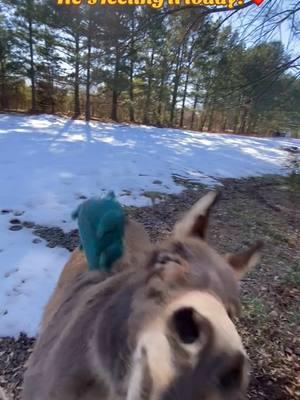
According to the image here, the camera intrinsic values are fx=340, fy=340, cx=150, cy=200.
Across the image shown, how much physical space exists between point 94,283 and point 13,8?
58.6ft

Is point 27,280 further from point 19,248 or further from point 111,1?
point 111,1

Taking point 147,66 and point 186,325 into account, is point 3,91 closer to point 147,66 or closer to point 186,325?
point 147,66

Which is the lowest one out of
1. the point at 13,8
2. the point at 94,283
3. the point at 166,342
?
the point at 94,283

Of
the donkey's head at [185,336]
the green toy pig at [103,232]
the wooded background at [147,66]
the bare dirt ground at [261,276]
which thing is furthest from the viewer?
the wooded background at [147,66]

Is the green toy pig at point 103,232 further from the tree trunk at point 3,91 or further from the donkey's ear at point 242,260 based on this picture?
the tree trunk at point 3,91

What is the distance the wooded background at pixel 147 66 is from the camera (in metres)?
5.47

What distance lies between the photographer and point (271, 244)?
409 cm

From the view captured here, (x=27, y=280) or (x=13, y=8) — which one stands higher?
(x=13, y=8)

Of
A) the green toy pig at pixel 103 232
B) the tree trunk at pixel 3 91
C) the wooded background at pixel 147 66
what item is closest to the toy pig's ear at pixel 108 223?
the green toy pig at pixel 103 232

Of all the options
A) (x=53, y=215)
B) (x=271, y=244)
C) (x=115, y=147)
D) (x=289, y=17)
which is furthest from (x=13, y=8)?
(x=271, y=244)

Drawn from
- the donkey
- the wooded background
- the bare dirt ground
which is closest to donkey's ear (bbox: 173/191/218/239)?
the donkey

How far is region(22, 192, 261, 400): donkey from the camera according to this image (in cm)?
49

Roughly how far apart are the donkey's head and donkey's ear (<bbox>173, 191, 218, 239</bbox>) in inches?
6.1

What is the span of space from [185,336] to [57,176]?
16.9 feet
